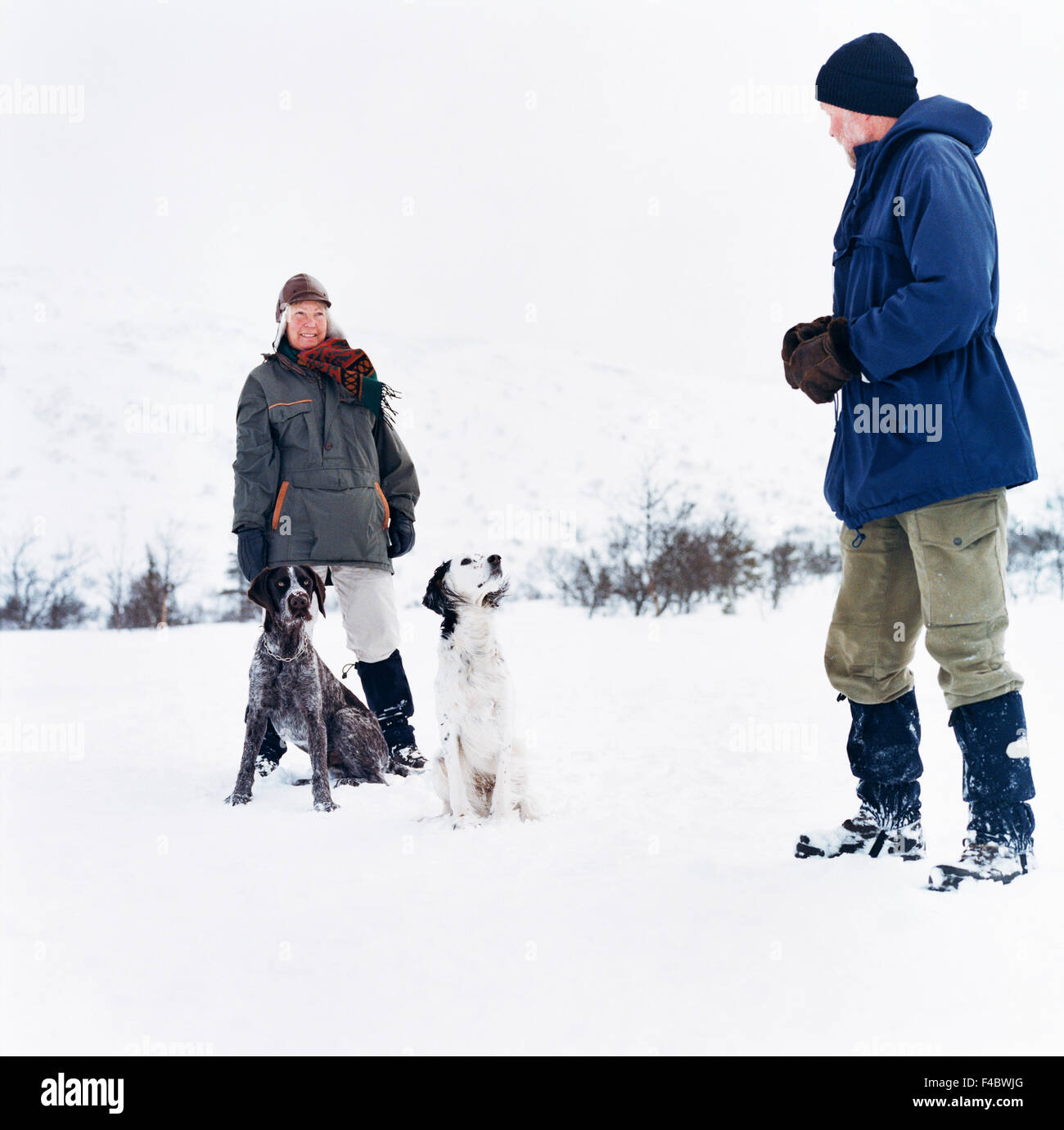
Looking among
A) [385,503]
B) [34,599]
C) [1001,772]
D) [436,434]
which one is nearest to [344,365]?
[385,503]

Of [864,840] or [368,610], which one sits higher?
[368,610]

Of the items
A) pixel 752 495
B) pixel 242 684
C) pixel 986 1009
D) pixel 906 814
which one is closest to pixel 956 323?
pixel 906 814

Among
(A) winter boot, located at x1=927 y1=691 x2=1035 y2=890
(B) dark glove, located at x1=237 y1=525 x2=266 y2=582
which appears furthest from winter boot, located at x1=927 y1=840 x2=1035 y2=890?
(B) dark glove, located at x1=237 y1=525 x2=266 y2=582

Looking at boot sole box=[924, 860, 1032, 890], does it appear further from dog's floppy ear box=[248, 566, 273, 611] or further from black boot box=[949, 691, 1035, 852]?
dog's floppy ear box=[248, 566, 273, 611]

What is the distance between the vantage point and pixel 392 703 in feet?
13.6

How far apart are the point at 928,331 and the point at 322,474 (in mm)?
2367

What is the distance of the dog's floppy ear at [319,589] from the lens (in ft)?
11.8

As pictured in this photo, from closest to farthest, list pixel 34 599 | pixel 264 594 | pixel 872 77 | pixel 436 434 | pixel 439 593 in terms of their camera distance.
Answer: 1. pixel 872 77
2. pixel 439 593
3. pixel 264 594
4. pixel 34 599
5. pixel 436 434

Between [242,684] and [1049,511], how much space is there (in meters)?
12.8

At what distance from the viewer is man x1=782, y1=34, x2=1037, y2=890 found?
2.25 m

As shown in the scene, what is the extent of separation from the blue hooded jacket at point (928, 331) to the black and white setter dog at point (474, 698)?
1.31m

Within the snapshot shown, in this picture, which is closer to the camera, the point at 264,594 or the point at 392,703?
the point at 264,594

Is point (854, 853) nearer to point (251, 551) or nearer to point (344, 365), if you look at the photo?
point (251, 551)
